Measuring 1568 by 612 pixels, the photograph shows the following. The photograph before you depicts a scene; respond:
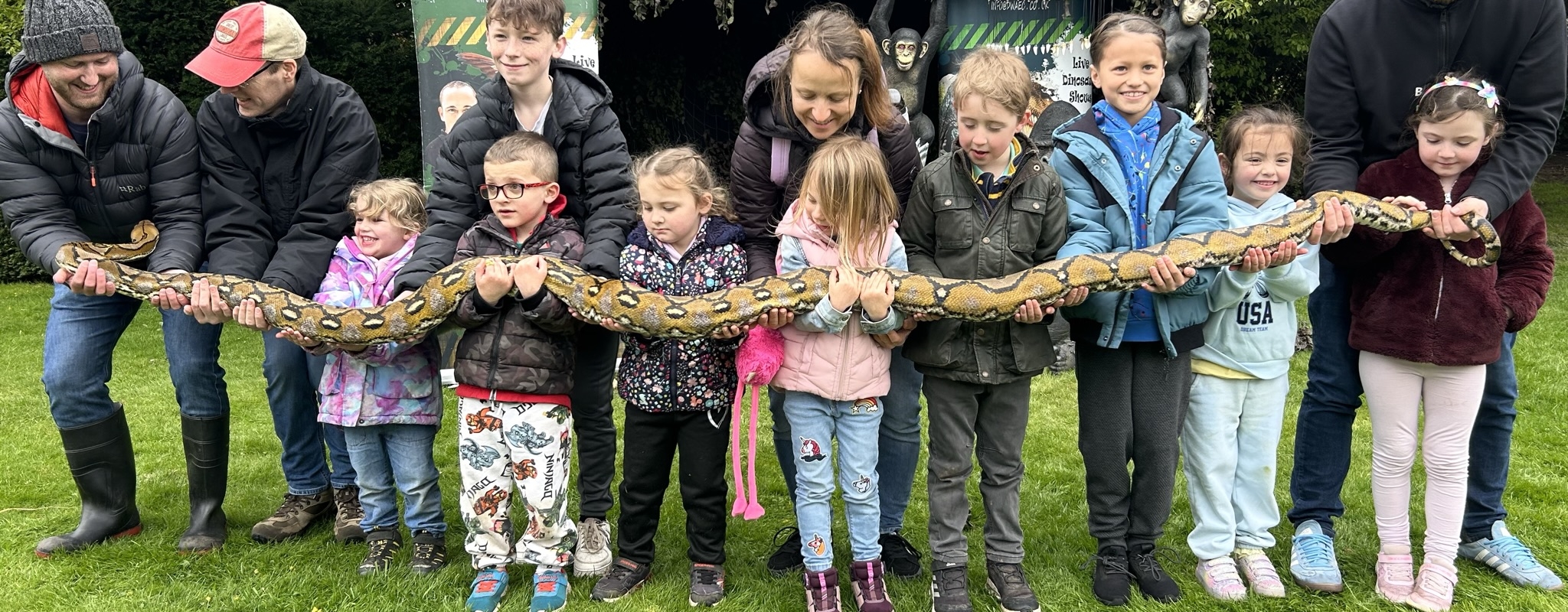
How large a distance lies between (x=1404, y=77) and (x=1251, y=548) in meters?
2.37

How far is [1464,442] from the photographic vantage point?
173 inches

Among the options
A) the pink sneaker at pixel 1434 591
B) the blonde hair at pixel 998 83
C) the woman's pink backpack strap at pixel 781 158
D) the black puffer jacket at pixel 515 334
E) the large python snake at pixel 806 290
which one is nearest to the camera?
the blonde hair at pixel 998 83

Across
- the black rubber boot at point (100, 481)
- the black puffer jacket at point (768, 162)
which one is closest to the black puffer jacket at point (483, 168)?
the black puffer jacket at point (768, 162)

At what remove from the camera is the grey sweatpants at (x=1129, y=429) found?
435 centimetres

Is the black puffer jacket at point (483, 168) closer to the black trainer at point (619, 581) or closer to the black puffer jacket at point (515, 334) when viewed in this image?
the black puffer jacket at point (515, 334)

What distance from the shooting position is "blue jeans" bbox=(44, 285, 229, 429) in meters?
4.87

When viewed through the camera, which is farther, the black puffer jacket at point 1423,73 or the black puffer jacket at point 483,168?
the black puffer jacket at point 483,168

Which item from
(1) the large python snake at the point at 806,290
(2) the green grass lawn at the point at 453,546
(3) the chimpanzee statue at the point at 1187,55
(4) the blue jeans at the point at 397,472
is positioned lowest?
(2) the green grass lawn at the point at 453,546

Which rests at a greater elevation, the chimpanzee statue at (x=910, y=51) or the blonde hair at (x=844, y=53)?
the chimpanzee statue at (x=910, y=51)

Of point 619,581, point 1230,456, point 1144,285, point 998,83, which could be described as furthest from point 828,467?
point 1230,456

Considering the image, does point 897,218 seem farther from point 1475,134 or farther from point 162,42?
point 162,42

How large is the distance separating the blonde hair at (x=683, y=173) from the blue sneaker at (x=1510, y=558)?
4.14m

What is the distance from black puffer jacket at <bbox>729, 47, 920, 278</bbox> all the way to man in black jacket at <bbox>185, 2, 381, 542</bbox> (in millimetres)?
2095

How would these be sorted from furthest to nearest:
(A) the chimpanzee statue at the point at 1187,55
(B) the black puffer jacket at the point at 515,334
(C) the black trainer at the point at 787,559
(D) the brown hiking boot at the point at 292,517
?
(A) the chimpanzee statue at the point at 1187,55 < (D) the brown hiking boot at the point at 292,517 < (C) the black trainer at the point at 787,559 < (B) the black puffer jacket at the point at 515,334
